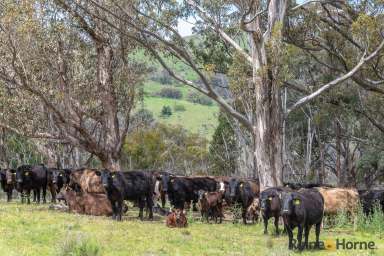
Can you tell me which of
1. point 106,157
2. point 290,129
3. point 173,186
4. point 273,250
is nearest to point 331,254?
point 273,250

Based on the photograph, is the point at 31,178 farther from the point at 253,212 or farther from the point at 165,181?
the point at 253,212

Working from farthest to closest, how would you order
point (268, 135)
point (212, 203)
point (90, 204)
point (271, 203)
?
point (268, 135) < point (90, 204) < point (212, 203) < point (271, 203)

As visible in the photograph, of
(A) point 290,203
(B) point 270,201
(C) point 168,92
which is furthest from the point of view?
(C) point 168,92

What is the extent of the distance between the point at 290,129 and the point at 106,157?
17.3 m

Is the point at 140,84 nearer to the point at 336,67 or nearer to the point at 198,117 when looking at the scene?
the point at 336,67

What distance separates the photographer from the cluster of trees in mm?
19453

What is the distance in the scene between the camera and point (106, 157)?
79.6 ft

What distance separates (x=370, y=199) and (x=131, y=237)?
368 inches

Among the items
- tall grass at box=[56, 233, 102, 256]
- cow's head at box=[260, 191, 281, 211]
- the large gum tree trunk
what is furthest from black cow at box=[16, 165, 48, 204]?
tall grass at box=[56, 233, 102, 256]

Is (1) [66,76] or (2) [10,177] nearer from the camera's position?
(2) [10,177]

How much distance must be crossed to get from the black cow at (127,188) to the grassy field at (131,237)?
→ 569mm

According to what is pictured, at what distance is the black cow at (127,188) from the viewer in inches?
704

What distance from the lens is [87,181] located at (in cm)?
2136

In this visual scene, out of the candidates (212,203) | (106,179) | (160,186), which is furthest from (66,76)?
(212,203)
